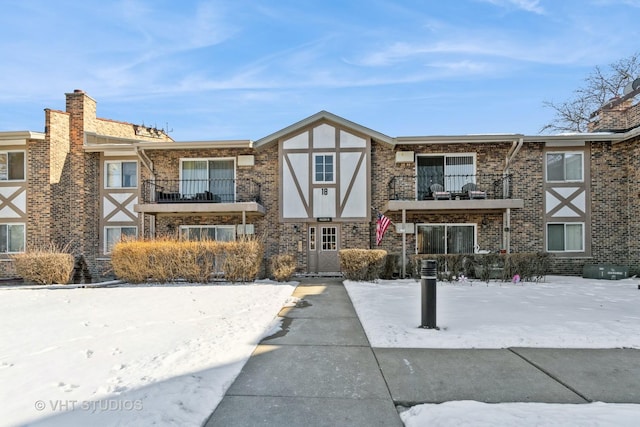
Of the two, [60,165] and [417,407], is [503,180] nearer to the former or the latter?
[417,407]

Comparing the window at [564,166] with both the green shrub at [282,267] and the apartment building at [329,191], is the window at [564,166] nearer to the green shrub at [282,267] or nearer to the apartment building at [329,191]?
the apartment building at [329,191]

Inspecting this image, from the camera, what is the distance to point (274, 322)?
6.00m

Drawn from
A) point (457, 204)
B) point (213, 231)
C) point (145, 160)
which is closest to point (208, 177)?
point (213, 231)

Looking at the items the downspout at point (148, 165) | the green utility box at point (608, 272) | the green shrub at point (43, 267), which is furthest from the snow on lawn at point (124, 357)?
the green utility box at point (608, 272)

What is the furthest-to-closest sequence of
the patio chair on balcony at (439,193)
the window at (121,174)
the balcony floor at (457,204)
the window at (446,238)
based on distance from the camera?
the window at (121,174), the window at (446,238), the patio chair on balcony at (439,193), the balcony floor at (457,204)

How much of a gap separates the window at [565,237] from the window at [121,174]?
1698cm

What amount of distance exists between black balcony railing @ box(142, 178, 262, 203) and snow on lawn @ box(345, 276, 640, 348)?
23.4 feet

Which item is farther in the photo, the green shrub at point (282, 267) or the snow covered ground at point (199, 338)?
the green shrub at point (282, 267)

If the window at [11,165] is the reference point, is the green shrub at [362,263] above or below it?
below

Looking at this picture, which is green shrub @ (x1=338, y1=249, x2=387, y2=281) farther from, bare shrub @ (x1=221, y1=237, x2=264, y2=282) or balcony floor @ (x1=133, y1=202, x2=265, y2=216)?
balcony floor @ (x1=133, y1=202, x2=265, y2=216)

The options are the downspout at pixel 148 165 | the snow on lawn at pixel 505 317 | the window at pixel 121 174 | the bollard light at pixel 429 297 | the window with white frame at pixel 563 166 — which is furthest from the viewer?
the window at pixel 121 174

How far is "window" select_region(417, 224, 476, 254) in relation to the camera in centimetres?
1437

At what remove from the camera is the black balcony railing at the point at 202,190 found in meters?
14.7

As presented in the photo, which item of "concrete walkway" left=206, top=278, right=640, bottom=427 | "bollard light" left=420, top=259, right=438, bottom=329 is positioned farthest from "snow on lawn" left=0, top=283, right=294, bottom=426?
"bollard light" left=420, top=259, right=438, bottom=329
